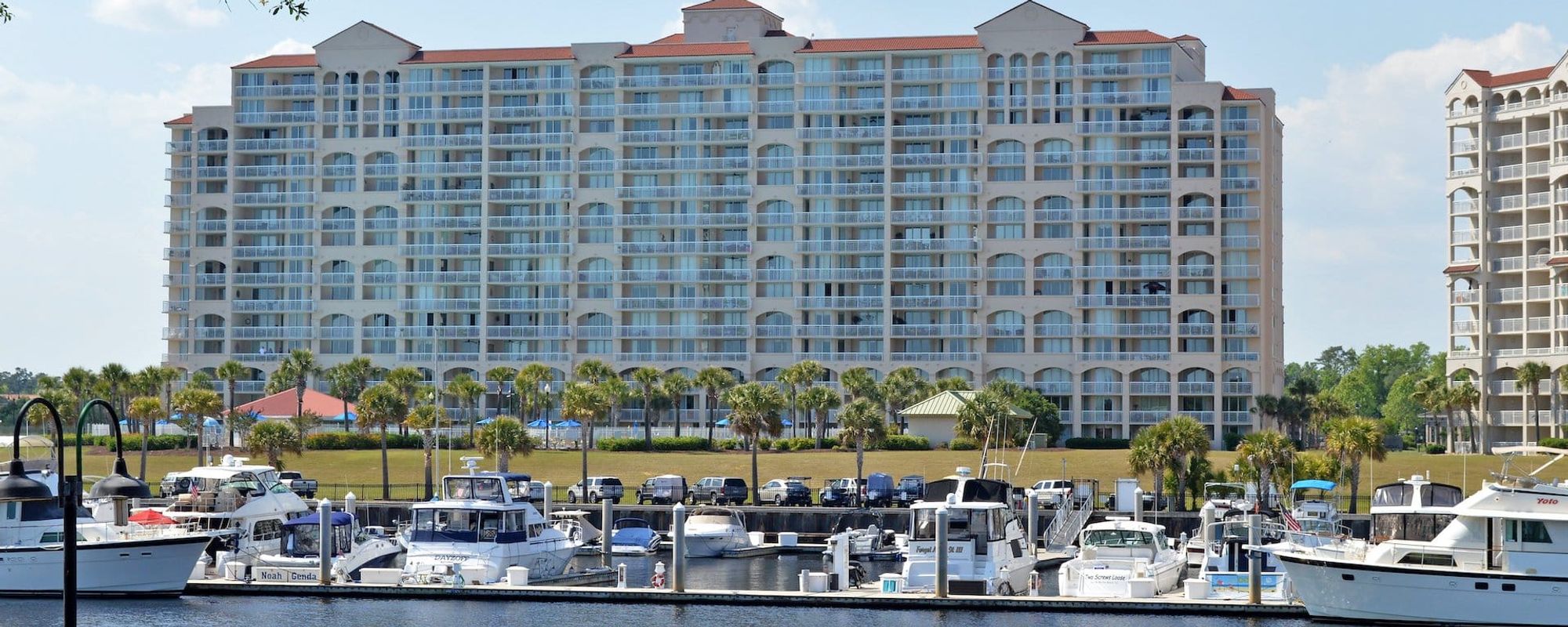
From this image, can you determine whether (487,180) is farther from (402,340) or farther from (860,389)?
(860,389)

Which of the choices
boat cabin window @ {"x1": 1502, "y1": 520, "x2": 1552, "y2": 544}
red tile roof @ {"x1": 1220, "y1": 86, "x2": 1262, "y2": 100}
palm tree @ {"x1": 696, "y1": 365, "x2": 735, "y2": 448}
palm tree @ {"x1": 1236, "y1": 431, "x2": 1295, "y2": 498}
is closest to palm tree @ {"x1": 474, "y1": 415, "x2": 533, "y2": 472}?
palm tree @ {"x1": 696, "y1": 365, "x2": 735, "y2": 448}

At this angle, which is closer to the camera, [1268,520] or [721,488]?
[1268,520]

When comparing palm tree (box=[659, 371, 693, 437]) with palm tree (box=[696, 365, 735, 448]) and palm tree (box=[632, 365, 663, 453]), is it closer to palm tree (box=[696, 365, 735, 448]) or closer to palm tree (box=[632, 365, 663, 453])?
palm tree (box=[632, 365, 663, 453])

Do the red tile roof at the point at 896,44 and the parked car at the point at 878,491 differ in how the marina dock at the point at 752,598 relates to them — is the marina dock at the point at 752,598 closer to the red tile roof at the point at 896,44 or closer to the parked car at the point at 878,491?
the parked car at the point at 878,491

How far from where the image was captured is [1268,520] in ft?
228

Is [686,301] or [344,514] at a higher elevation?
[686,301]

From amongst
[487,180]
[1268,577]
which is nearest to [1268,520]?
[1268,577]

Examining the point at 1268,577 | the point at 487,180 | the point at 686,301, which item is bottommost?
the point at 1268,577

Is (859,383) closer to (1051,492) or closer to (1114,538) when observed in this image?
(1051,492)

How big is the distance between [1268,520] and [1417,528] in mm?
16011

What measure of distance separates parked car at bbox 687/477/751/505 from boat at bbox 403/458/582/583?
33185 millimetres

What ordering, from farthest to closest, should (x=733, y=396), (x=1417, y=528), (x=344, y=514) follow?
(x=733, y=396)
(x=344, y=514)
(x=1417, y=528)

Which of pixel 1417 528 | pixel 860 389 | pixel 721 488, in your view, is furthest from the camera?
pixel 860 389

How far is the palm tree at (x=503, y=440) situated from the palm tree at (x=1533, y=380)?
73.7 metres
